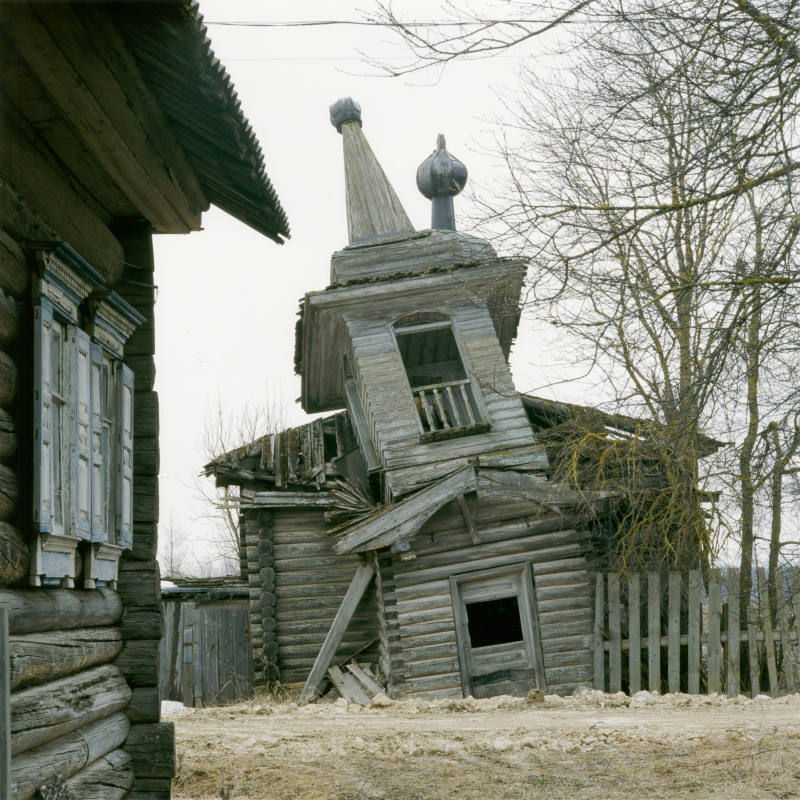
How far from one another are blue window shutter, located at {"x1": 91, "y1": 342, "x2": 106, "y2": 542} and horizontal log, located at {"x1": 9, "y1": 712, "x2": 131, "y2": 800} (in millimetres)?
1121

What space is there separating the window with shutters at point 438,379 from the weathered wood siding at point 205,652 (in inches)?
238

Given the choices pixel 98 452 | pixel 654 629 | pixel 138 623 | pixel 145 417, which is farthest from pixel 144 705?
pixel 654 629

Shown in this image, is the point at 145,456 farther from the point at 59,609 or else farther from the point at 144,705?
the point at 59,609

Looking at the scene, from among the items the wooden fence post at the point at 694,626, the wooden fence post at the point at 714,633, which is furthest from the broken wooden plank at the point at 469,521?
the wooden fence post at the point at 714,633

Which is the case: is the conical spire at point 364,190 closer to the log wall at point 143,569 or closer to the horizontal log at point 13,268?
the log wall at point 143,569

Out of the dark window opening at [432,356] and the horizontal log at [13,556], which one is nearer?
the horizontal log at [13,556]

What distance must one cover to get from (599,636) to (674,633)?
1.08 meters

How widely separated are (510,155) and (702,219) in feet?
8.41

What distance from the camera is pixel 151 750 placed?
6.25m

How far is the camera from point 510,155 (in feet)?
28.5

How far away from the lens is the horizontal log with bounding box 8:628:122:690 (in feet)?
14.6

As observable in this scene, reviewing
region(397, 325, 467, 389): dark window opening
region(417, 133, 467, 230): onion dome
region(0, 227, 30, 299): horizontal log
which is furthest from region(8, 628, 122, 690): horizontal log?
region(417, 133, 467, 230): onion dome

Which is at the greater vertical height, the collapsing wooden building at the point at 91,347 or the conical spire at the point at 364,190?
the conical spire at the point at 364,190

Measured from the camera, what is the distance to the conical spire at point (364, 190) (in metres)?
19.9
